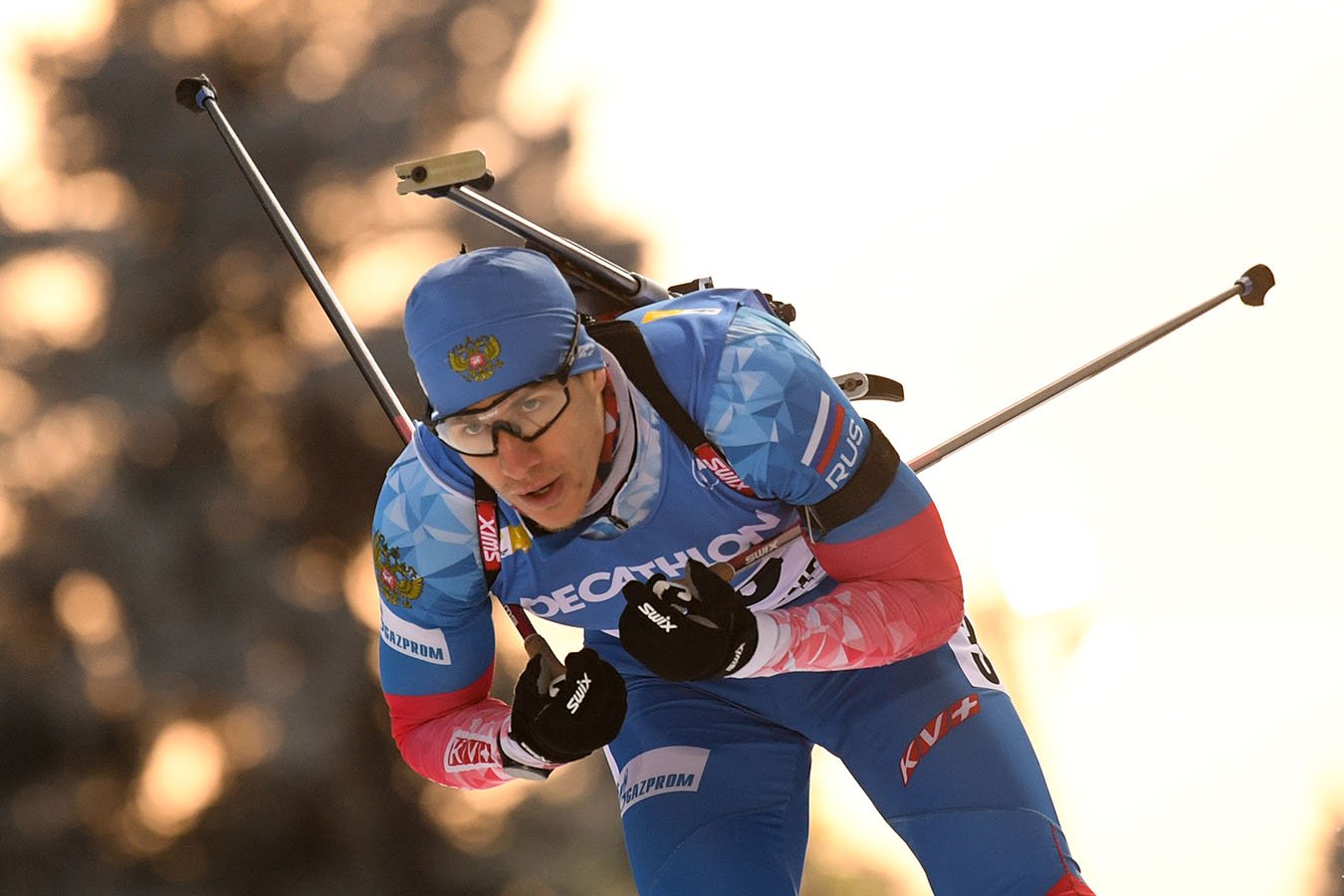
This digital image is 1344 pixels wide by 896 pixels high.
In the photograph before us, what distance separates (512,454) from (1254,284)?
5.22 ft

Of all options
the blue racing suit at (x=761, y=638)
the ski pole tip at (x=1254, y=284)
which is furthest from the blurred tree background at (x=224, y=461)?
the blue racing suit at (x=761, y=638)

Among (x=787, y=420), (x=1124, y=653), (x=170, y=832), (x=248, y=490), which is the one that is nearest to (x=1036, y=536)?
(x=1124, y=653)

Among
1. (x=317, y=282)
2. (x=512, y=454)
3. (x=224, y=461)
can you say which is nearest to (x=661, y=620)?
(x=512, y=454)

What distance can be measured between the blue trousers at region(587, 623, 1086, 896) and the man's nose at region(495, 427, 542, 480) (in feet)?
1.43

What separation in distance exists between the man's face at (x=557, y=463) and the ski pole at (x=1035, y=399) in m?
0.18

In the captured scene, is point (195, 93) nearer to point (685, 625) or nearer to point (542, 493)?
point (542, 493)

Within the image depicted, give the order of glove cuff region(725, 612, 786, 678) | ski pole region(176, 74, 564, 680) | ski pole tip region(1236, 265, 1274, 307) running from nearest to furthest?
1. glove cuff region(725, 612, 786, 678)
2. ski pole region(176, 74, 564, 680)
3. ski pole tip region(1236, 265, 1274, 307)

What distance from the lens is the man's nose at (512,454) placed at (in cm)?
164

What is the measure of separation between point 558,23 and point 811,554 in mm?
3257

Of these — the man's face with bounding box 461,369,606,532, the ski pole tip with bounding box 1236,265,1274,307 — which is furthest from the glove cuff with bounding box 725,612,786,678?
the ski pole tip with bounding box 1236,265,1274,307

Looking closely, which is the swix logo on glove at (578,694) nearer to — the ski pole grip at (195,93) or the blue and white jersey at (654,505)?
the blue and white jersey at (654,505)

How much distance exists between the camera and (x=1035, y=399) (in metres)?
2.38

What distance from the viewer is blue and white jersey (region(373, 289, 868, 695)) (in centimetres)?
171

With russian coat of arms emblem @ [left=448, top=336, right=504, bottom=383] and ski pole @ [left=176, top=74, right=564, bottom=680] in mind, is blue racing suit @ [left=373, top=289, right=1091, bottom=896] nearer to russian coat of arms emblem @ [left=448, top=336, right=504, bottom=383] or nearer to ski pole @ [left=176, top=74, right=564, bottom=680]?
russian coat of arms emblem @ [left=448, top=336, right=504, bottom=383]
